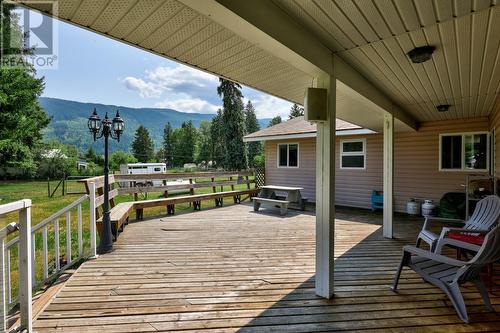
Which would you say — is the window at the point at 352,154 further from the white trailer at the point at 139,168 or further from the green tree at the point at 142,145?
the green tree at the point at 142,145

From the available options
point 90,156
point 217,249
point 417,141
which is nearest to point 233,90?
point 417,141

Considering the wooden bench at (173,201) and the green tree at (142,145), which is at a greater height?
the green tree at (142,145)

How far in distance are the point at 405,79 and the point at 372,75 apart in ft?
1.68

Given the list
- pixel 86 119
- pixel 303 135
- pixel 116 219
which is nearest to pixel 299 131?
pixel 303 135

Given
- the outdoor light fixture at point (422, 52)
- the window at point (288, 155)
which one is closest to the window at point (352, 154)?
the window at point (288, 155)

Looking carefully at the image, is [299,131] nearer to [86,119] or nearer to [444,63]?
[444,63]

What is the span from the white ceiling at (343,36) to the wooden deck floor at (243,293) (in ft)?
7.40

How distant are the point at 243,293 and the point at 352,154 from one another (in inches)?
286

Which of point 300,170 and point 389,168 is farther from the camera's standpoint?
point 300,170

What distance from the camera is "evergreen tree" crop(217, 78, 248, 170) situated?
71.6ft

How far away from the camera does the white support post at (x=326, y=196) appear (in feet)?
8.86

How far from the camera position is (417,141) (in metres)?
7.75

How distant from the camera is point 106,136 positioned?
14.4 feet

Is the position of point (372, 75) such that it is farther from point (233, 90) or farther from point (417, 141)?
point (233, 90)
